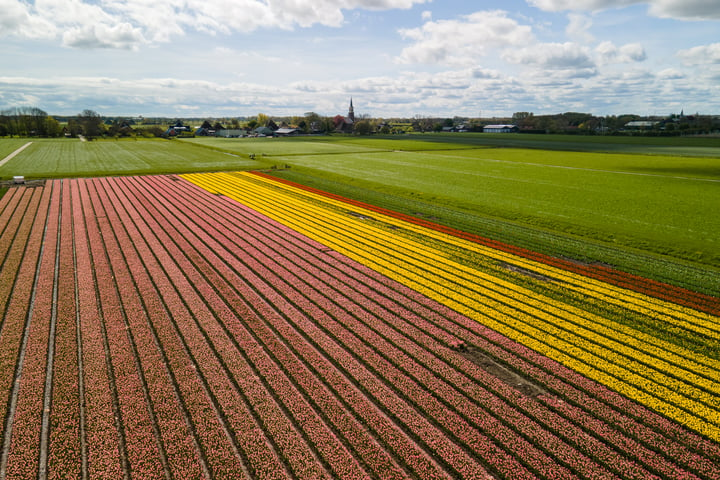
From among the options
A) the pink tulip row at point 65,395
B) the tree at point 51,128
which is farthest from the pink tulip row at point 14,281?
the tree at point 51,128

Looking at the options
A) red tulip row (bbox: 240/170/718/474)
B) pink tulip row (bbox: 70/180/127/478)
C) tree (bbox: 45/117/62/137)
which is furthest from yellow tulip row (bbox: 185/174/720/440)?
tree (bbox: 45/117/62/137)

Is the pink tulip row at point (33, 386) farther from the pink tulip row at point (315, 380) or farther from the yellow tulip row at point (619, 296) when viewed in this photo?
the yellow tulip row at point (619, 296)

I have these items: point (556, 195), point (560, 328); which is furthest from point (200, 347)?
point (556, 195)

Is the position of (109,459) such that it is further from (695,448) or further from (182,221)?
(182,221)

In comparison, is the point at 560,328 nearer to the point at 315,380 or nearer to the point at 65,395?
the point at 315,380

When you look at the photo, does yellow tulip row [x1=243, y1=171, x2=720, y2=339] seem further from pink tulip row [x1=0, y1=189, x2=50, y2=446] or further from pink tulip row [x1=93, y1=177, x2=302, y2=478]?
pink tulip row [x1=0, y1=189, x2=50, y2=446]

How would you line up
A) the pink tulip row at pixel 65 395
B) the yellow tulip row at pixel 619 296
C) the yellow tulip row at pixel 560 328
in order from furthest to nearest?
the yellow tulip row at pixel 619 296, the yellow tulip row at pixel 560 328, the pink tulip row at pixel 65 395
